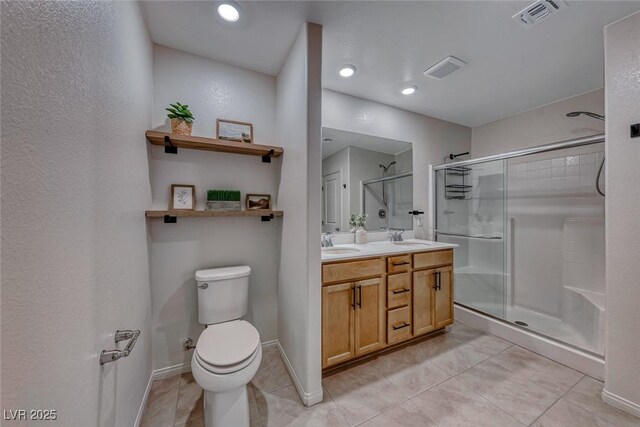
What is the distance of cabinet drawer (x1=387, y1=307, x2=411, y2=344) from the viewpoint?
6.21 ft

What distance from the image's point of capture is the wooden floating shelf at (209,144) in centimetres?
154

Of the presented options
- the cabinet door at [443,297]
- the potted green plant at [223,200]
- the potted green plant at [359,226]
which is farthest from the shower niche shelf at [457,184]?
the potted green plant at [223,200]

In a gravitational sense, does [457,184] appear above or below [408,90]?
below

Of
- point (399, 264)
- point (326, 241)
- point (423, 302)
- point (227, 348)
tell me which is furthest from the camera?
point (326, 241)

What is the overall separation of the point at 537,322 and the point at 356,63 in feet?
10.1

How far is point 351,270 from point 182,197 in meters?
1.34

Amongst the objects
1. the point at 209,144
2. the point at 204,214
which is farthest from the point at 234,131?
the point at 204,214

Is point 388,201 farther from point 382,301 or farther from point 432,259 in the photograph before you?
point 382,301

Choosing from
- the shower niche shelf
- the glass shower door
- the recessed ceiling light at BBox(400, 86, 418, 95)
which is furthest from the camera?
the shower niche shelf

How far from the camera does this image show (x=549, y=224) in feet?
8.50

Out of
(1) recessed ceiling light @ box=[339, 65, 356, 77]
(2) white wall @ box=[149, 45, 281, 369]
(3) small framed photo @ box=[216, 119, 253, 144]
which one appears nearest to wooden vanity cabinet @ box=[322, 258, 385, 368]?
(2) white wall @ box=[149, 45, 281, 369]

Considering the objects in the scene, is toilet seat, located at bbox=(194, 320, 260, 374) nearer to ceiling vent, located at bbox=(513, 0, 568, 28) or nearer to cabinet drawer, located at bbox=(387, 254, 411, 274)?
cabinet drawer, located at bbox=(387, 254, 411, 274)

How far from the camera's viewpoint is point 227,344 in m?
1.31

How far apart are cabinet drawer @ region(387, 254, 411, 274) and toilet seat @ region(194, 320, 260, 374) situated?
1109 millimetres
